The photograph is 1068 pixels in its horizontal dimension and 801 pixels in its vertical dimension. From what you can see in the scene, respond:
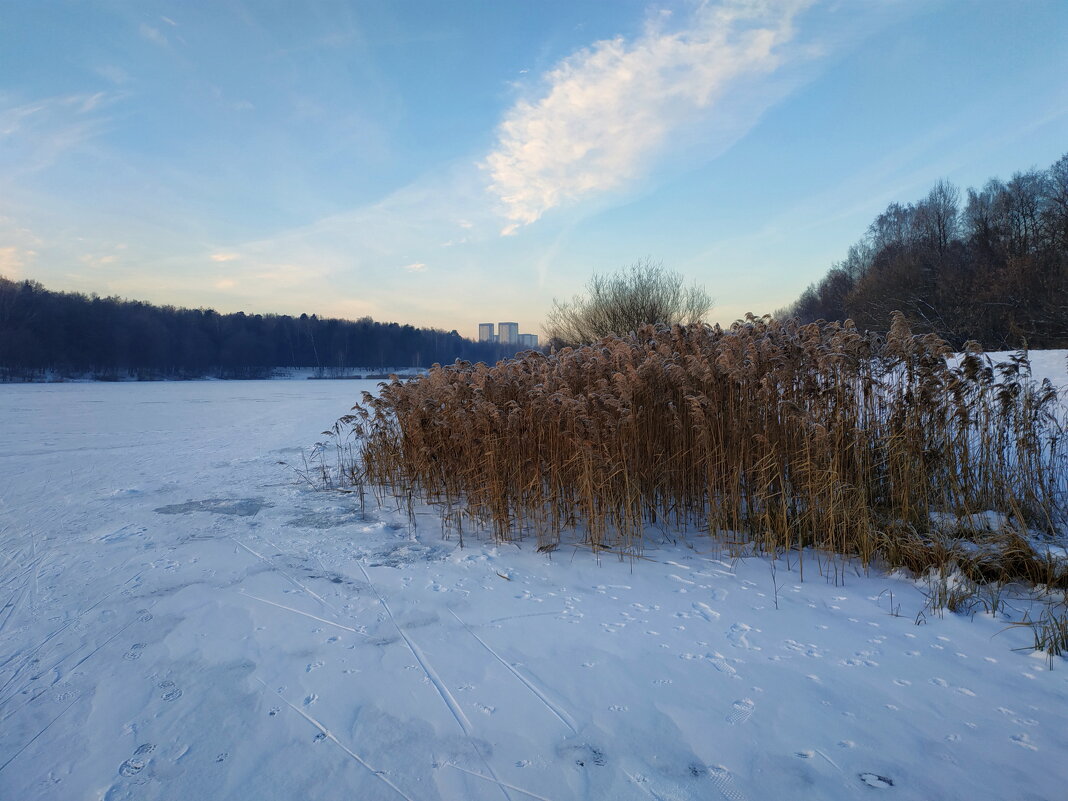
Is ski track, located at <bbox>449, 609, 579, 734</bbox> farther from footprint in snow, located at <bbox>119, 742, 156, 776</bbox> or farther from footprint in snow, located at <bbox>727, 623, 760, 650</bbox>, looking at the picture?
footprint in snow, located at <bbox>119, 742, 156, 776</bbox>

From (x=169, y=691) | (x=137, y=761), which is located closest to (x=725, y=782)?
(x=137, y=761)

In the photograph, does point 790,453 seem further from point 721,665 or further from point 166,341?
point 166,341

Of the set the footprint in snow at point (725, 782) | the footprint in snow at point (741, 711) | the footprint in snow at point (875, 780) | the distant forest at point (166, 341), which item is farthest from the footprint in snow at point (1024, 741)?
the distant forest at point (166, 341)

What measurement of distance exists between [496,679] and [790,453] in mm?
3005

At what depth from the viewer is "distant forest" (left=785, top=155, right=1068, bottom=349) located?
21266 millimetres

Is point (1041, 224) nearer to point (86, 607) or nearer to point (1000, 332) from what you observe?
point (1000, 332)

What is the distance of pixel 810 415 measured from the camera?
13.6ft

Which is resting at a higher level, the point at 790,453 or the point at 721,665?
the point at 790,453

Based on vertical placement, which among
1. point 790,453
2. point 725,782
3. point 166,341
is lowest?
point 725,782

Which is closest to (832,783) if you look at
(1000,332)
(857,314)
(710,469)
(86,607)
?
(710,469)

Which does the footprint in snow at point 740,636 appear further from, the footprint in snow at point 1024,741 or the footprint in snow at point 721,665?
the footprint in snow at point 1024,741

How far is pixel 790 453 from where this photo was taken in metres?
4.38

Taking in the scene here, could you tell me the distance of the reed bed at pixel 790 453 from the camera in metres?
3.88

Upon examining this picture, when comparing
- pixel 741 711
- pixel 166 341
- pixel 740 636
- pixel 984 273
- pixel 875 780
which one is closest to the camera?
pixel 875 780
